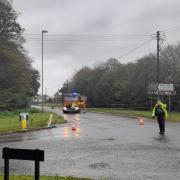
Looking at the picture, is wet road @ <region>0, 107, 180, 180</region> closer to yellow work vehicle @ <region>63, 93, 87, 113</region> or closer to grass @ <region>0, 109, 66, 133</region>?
grass @ <region>0, 109, 66, 133</region>

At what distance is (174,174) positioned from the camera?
11836 mm

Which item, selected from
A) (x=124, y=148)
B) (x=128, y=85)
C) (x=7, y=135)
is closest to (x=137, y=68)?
(x=128, y=85)

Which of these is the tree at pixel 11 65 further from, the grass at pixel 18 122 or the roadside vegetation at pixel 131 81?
the grass at pixel 18 122

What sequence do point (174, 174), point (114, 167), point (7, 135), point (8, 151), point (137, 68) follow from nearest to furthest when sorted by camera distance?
1. point (8, 151)
2. point (174, 174)
3. point (114, 167)
4. point (7, 135)
5. point (137, 68)

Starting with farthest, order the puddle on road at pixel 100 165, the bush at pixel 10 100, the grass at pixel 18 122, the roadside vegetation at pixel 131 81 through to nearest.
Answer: the roadside vegetation at pixel 131 81 < the bush at pixel 10 100 < the grass at pixel 18 122 < the puddle on road at pixel 100 165

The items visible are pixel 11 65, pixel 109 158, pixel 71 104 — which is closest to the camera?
pixel 109 158

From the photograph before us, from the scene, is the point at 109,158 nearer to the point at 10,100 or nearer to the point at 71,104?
the point at 10,100

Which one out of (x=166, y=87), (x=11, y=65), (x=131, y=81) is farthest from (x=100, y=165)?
(x=131, y=81)

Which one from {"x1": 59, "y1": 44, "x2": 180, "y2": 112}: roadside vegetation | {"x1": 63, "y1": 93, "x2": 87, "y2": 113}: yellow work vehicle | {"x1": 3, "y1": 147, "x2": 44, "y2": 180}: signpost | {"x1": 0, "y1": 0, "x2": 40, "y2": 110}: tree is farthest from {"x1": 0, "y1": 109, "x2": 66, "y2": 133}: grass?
{"x1": 59, "y1": 44, "x2": 180, "y2": 112}: roadside vegetation

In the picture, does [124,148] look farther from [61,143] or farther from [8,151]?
[8,151]

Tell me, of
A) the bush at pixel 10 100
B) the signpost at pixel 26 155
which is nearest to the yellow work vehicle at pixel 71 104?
the bush at pixel 10 100

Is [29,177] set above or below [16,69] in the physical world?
below

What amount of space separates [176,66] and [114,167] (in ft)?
207

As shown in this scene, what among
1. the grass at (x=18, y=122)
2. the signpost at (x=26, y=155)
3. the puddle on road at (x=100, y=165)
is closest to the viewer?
the signpost at (x=26, y=155)
